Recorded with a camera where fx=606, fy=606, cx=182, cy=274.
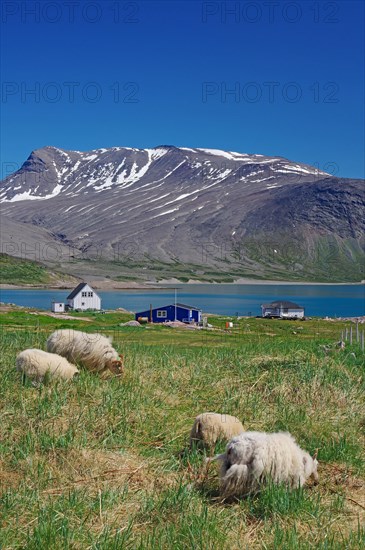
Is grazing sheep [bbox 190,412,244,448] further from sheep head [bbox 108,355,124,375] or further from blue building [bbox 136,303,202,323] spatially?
blue building [bbox 136,303,202,323]

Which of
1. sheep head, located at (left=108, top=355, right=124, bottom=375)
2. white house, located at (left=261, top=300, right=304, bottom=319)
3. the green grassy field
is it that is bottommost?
white house, located at (left=261, top=300, right=304, bottom=319)

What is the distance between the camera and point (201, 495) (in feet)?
27.7

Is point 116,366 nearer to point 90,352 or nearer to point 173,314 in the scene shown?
point 90,352

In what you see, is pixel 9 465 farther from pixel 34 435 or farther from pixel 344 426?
pixel 344 426

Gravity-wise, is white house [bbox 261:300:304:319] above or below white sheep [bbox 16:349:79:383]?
below

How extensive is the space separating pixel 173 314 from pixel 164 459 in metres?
88.1

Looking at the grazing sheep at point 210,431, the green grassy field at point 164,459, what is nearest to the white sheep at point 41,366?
the green grassy field at point 164,459

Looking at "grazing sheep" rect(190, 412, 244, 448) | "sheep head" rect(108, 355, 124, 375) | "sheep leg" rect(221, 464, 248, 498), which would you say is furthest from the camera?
"sheep head" rect(108, 355, 124, 375)

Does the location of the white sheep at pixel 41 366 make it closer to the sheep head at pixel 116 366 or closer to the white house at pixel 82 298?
the sheep head at pixel 116 366

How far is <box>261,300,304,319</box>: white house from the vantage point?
429ft

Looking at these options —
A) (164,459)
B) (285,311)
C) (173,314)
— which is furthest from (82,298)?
(164,459)

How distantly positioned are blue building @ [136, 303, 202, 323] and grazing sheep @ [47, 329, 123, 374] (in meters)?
80.3

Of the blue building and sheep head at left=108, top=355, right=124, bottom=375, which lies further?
the blue building

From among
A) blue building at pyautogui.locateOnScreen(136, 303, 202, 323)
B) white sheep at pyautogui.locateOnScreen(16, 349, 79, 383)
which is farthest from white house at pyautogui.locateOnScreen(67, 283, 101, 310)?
white sheep at pyautogui.locateOnScreen(16, 349, 79, 383)
